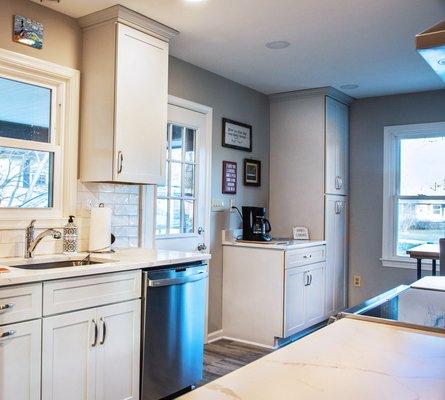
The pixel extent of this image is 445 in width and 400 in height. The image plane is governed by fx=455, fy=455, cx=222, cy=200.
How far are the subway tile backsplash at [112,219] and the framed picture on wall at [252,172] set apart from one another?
4.87 feet

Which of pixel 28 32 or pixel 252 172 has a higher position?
pixel 28 32

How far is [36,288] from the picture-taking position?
2.08 metres

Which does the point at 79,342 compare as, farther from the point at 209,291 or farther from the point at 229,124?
the point at 229,124

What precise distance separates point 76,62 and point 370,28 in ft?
6.43

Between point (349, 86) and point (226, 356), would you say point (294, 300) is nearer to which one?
point (226, 356)

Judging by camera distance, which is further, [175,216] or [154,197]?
[175,216]

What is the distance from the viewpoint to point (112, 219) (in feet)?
10.3

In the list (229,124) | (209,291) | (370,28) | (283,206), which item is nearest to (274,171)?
(283,206)

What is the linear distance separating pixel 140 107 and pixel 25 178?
2.75ft

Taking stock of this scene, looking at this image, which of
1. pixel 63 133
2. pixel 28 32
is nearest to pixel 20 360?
pixel 63 133

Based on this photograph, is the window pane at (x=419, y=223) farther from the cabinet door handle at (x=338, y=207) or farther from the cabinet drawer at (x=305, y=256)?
the cabinet drawer at (x=305, y=256)

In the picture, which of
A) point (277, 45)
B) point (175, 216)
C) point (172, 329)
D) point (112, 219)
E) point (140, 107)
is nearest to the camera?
point (172, 329)

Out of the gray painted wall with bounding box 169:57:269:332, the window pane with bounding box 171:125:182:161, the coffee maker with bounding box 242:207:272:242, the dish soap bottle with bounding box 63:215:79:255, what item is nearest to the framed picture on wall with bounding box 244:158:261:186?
the gray painted wall with bounding box 169:57:269:332

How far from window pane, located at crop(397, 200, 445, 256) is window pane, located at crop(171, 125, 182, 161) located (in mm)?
2515
